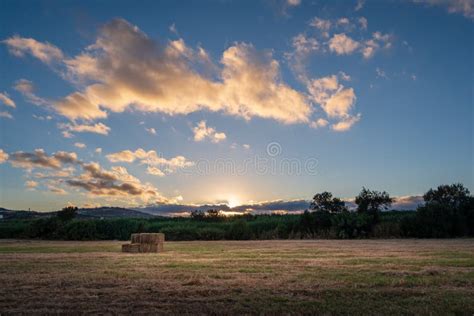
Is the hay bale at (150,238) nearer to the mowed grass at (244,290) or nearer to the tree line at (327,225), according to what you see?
the mowed grass at (244,290)

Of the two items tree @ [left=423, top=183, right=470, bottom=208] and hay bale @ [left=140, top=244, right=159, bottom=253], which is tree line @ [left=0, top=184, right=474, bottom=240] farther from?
hay bale @ [left=140, top=244, right=159, bottom=253]

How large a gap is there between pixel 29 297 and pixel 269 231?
33631 millimetres

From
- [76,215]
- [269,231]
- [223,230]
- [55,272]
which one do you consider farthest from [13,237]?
[55,272]

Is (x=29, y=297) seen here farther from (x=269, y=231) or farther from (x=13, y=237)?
(x=13, y=237)

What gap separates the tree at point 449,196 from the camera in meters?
38.1

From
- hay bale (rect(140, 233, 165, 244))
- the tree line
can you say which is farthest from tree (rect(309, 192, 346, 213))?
hay bale (rect(140, 233, 165, 244))

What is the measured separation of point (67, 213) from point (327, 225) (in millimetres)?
26646

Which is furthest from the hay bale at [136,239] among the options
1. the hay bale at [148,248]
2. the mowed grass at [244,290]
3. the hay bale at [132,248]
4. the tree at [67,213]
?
the tree at [67,213]

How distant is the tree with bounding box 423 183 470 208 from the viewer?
125 ft

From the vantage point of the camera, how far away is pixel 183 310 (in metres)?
7.04

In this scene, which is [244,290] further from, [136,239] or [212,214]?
[212,214]

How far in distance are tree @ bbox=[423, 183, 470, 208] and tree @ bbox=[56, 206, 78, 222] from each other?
35222 millimetres

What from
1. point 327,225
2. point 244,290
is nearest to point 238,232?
point 327,225

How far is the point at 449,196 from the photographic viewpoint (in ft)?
128
